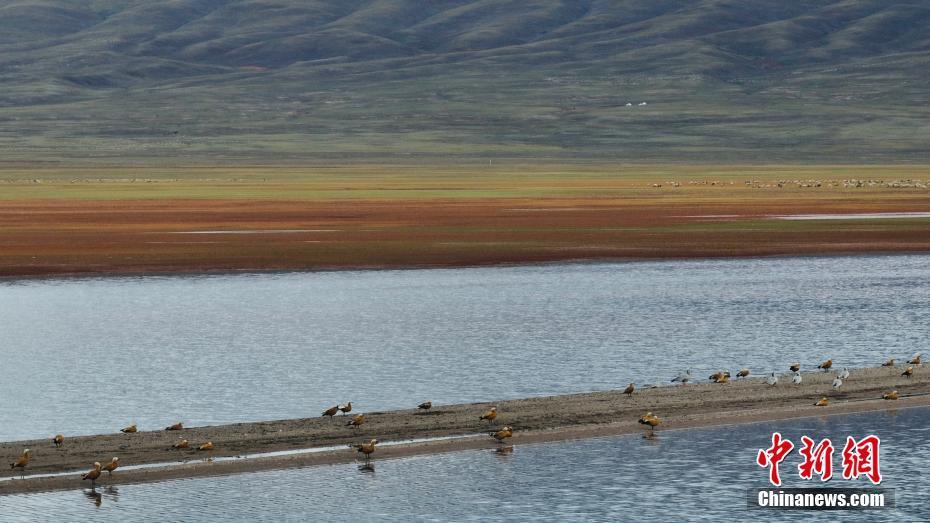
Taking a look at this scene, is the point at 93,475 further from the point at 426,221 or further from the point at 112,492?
the point at 426,221

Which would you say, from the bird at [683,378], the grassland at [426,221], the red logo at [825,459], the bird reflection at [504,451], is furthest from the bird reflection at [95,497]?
the grassland at [426,221]

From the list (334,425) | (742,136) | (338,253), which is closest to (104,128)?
(742,136)

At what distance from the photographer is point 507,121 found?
182 metres

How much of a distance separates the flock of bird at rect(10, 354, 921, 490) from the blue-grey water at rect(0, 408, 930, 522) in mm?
362

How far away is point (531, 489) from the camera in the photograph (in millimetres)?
17375

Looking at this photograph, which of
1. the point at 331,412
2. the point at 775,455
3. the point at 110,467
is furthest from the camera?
the point at 331,412

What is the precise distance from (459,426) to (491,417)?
0.48 m

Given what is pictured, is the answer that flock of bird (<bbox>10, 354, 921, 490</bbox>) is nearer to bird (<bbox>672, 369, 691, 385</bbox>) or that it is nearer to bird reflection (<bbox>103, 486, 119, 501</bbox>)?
bird (<bbox>672, 369, 691, 385</bbox>)

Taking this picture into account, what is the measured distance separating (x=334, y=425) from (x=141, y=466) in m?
3.09

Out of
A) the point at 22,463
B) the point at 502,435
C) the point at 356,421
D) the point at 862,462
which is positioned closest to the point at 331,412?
the point at 356,421

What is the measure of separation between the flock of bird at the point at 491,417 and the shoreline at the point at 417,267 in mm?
20385

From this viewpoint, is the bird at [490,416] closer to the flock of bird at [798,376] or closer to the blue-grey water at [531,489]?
the blue-grey water at [531,489]


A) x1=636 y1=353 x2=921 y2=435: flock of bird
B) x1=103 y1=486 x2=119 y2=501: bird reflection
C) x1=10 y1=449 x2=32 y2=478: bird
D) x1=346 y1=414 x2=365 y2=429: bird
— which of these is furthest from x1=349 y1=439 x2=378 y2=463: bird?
x1=10 y1=449 x2=32 y2=478: bird

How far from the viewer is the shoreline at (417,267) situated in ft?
138
